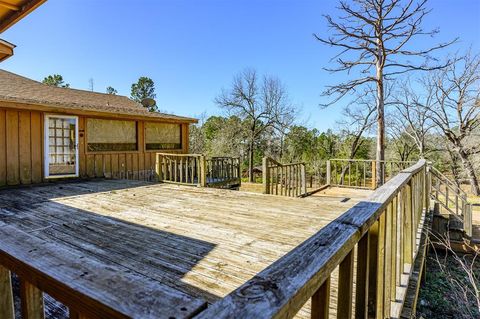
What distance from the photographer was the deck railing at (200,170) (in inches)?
291

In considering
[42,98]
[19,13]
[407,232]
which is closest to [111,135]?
[42,98]

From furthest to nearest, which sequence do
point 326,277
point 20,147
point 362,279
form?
point 20,147
point 362,279
point 326,277

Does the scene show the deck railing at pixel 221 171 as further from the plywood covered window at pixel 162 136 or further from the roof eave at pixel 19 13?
the roof eave at pixel 19 13

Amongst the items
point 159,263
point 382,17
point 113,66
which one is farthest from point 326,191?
point 113,66

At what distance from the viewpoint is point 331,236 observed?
0.92 meters

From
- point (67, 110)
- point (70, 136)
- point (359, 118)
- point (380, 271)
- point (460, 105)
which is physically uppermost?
point (460, 105)

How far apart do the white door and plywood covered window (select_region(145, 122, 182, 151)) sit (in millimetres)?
2359

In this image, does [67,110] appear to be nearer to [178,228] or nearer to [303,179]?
[178,228]

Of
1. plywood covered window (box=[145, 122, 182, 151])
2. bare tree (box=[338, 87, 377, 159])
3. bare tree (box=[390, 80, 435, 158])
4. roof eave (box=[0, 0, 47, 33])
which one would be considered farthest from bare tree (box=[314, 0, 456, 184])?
roof eave (box=[0, 0, 47, 33])

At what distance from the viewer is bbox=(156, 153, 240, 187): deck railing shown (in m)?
7.39

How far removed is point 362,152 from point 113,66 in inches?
715

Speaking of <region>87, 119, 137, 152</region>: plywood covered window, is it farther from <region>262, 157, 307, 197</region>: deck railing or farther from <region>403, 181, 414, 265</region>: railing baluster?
<region>403, 181, 414, 265</region>: railing baluster

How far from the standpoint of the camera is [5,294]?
0.97m

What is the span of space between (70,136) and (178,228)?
7695mm
